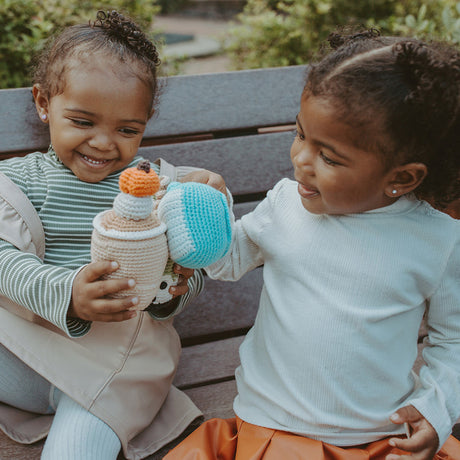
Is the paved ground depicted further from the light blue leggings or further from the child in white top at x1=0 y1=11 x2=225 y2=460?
the light blue leggings

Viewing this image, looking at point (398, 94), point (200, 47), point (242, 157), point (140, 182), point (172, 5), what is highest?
point (398, 94)

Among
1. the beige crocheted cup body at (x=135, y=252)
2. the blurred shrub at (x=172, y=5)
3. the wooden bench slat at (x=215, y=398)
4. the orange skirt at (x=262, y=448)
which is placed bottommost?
the blurred shrub at (x=172, y=5)

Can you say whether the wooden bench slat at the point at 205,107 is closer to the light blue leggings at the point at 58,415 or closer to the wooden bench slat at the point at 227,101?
the wooden bench slat at the point at 227,101

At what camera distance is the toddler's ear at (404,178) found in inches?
44.9

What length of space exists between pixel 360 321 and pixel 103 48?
0.93 m

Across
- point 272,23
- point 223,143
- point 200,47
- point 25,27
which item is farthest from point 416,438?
point 200,47

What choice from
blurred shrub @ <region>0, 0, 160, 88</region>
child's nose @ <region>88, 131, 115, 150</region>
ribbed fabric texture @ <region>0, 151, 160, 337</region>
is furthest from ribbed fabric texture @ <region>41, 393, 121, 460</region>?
blurred shrub @ <region>0, 0, 160, 88</region>

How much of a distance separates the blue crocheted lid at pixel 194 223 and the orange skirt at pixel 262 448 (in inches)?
19.2

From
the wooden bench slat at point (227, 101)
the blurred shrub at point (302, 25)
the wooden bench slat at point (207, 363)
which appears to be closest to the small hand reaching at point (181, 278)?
the wooden bench slat at point (207, 363)

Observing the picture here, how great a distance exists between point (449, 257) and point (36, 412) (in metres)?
1.16

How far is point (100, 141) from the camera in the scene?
135 centimetres

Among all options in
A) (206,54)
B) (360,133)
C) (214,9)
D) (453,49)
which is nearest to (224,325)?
(360,133)

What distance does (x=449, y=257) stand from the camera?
1244 millimetres

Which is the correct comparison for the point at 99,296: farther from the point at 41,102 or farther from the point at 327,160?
the point at 41,102
